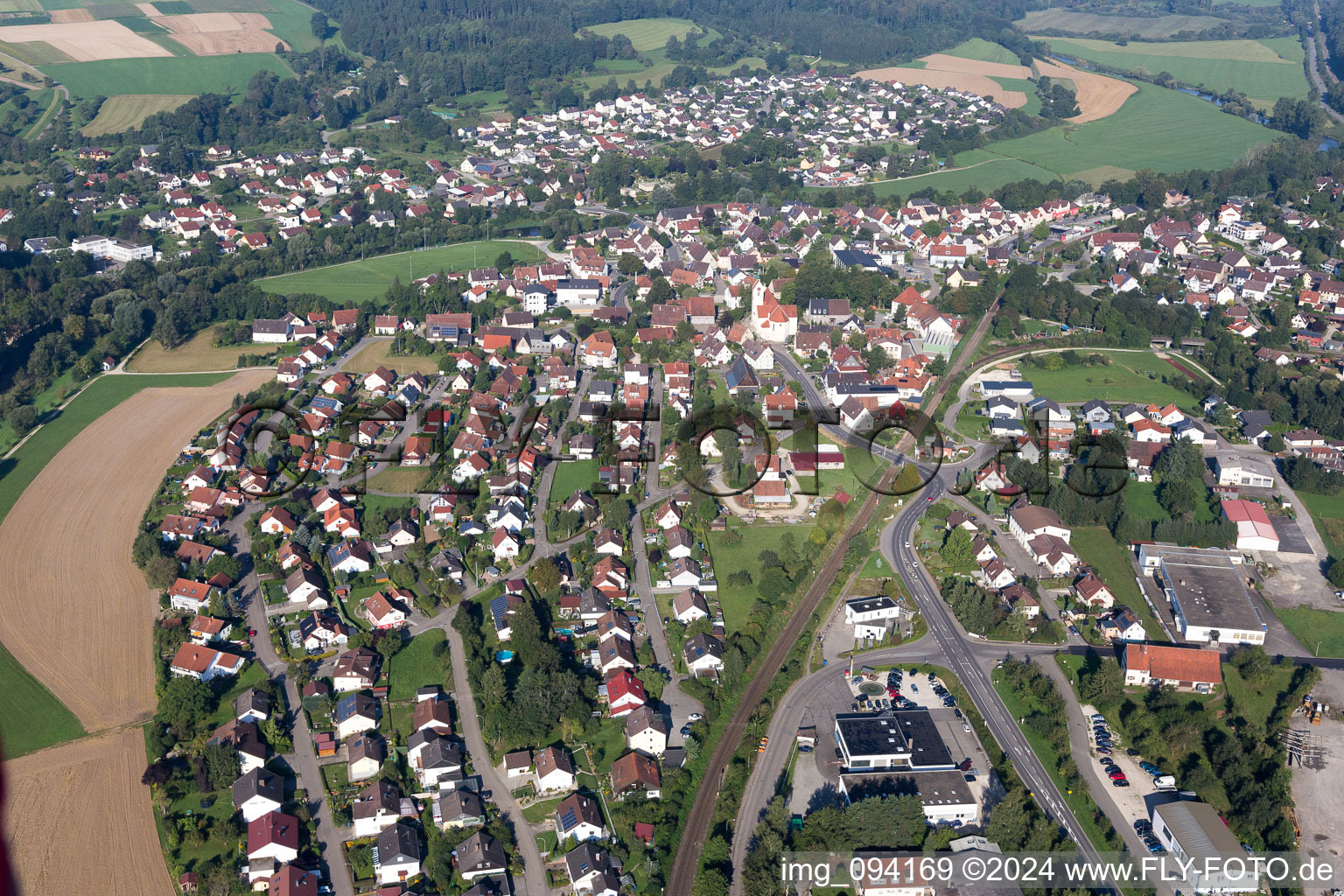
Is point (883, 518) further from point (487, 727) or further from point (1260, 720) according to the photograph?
point (487, 727)

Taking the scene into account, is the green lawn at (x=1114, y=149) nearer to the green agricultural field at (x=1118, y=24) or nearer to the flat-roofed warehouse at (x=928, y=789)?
the green agricultural field at (x=1118, y=24)

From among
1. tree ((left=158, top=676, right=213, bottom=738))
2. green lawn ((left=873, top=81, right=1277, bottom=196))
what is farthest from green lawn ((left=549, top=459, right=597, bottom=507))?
green lawn ((left=873, top=81, right=1277, bottom=196))

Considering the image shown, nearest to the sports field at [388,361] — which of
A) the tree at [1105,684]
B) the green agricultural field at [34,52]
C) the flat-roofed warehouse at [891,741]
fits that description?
the flat-roofed warehouse at [891,741]

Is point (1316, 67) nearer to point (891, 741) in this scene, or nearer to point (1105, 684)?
point (1105, 684)

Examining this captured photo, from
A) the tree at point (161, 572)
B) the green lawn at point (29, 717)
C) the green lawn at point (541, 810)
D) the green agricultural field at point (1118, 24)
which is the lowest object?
the green lawn at point (29, 717)

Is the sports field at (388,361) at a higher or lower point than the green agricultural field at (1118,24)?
lower

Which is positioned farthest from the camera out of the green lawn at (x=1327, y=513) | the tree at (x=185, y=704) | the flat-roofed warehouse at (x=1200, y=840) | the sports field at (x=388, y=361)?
the sports field at (x=388, y=361)

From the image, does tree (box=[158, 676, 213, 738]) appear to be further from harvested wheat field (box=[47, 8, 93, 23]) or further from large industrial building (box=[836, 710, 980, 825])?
harvested wheat field (box=[47, 8, 93, 23])
